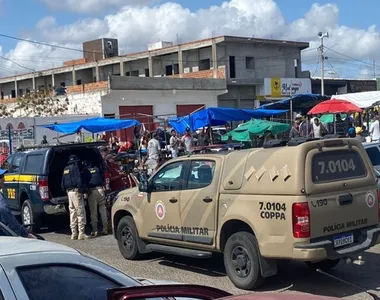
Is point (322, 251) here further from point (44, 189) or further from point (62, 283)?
point (44, 189)

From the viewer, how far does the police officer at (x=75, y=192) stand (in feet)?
38.7

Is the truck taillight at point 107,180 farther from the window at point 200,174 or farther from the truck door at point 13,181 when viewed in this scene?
the window at point 200,174

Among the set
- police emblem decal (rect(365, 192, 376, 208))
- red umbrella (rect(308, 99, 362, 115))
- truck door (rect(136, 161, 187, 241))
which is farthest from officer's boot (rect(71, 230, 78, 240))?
red umbrella (rect(308, 99, 362, 115))

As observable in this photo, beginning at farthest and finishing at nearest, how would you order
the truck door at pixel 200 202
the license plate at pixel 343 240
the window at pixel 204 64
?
the window at pixel 204 64 → the truck door at pixel 200 202 → the license plate at pixel 343 240

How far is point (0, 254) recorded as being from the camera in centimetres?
319

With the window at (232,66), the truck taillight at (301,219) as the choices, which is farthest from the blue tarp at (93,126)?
the window at (232,66)

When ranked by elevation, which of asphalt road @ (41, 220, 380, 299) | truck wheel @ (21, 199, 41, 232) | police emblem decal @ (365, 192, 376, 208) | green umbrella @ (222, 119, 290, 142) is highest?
Answer: green umbrella @ (222, 119, 290, 142)

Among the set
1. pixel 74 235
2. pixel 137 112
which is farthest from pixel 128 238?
pixel 137 112

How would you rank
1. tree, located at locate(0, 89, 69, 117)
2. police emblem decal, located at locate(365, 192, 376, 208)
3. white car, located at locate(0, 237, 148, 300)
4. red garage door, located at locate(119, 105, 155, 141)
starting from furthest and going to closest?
tree, located at locate(0, 89, 69, 117)
red garage door, located at locate(119, 105, 155, 141)
police emblem decal, located at locate(365, 192, 376, 208)
white car, located at locate(0, 237, 148, 300)

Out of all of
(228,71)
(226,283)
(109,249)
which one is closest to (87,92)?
(228,71)

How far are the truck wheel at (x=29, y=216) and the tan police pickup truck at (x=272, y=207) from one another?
195 inches

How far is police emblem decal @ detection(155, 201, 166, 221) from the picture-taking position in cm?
909

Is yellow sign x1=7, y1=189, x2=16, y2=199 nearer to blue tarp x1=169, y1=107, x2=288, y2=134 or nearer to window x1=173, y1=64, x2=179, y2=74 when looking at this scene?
blue tarp x1=169, y1=107, x2=288, y2=134

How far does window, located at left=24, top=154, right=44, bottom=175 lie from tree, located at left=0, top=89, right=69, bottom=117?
2627cm
